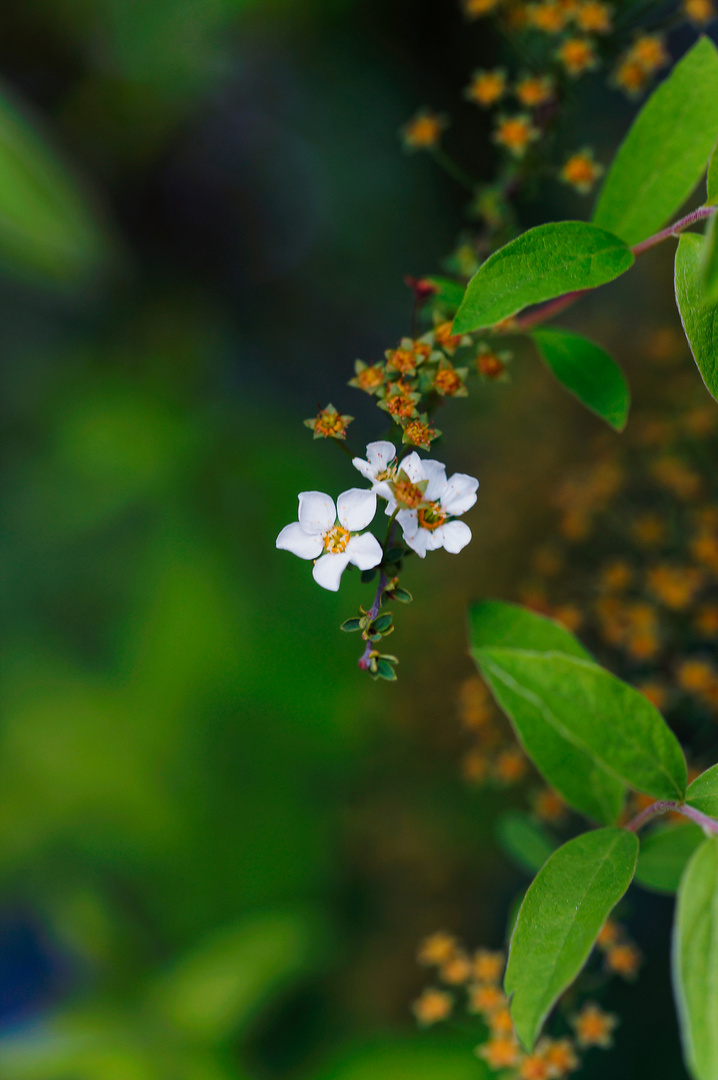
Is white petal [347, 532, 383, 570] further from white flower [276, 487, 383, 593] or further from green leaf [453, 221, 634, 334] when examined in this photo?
green leaf [453, 221, 634, 334]

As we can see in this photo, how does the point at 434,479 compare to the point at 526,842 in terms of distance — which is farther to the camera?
the point at 526,842

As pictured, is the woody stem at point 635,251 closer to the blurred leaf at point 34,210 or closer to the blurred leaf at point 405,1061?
the blurred leaf at point 34,210

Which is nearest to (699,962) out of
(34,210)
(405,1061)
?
(405,1061)

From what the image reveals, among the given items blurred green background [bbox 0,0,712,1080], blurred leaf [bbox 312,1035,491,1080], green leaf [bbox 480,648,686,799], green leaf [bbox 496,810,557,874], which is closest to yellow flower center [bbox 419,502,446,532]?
green leaf [bbox 480,648,686,799]

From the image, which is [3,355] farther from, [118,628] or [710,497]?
[710,497]

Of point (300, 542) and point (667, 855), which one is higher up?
point (300, 542)

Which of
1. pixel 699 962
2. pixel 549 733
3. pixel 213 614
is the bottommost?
pixel 699 962

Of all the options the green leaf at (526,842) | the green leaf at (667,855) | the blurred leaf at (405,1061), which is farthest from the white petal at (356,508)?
the blurred leaf at (405,1061)

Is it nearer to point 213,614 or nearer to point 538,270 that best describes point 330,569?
point 538,270

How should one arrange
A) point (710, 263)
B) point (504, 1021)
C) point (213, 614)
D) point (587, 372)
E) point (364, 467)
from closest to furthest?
point (710, 263) → point (364, 467) → point (587, 372) → point (504, 1021) → point (213, 614)
